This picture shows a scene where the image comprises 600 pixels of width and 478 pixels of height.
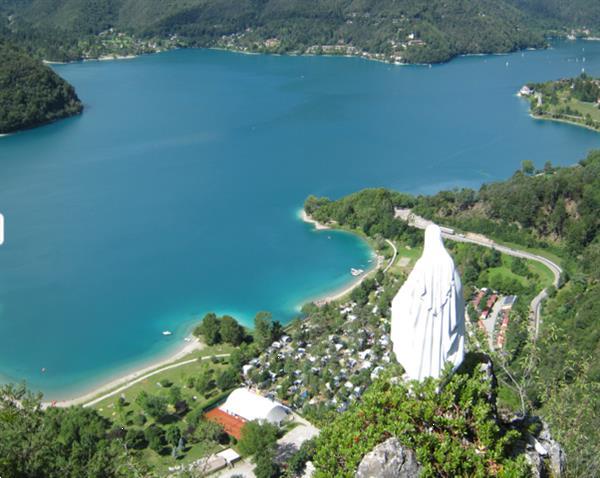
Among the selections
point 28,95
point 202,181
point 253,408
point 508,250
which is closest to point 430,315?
point 253,408

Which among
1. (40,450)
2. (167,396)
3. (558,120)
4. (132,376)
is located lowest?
(132,376)

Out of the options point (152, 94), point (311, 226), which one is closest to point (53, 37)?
point (152, 94)

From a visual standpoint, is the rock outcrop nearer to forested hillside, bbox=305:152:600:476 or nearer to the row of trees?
forested hillside, bbox=305:152:600:476

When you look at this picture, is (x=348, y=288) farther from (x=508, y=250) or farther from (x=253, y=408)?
(x=253, y=408)

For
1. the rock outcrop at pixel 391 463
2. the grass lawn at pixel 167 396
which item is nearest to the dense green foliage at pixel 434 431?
the rock outcrop at pixel 391 463

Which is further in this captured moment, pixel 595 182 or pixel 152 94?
pixel 152 94

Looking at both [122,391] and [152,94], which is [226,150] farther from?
[122,391]

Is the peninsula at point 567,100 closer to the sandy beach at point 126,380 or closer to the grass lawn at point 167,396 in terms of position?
the sandy beach at point 126,380
